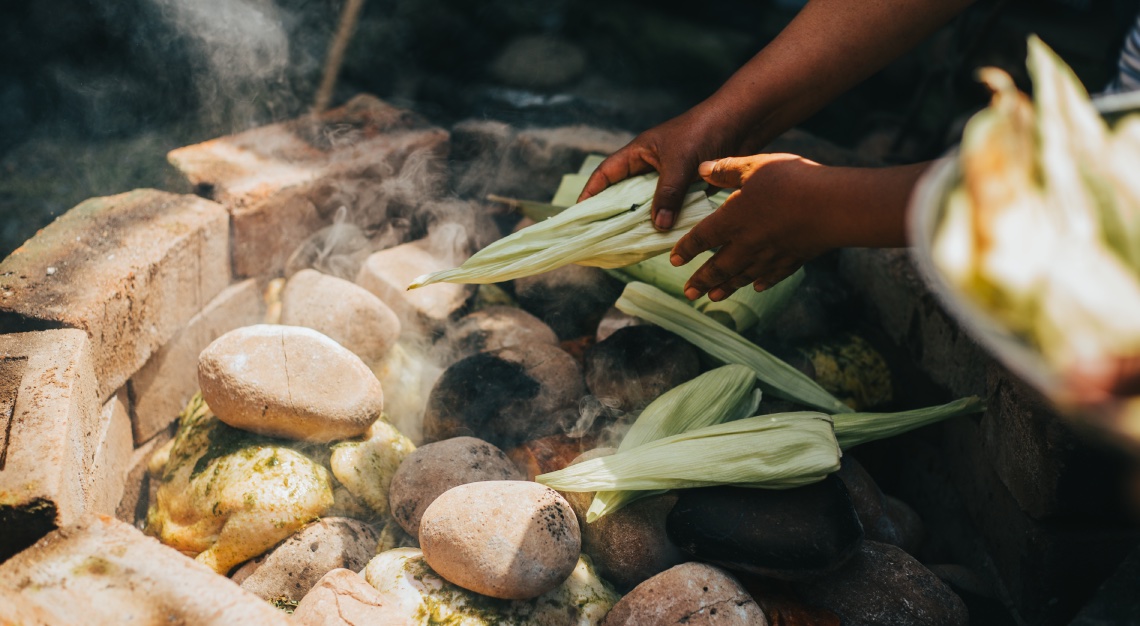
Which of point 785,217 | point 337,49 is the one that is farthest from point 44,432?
point 337,49

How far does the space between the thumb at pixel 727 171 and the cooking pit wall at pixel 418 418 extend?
792 mm

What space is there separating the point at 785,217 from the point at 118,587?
2.18 metres

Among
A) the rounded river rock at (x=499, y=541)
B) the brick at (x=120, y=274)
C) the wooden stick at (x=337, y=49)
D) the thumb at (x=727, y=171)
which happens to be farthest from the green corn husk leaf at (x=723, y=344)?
the wooden stick at (x=337, y=49)

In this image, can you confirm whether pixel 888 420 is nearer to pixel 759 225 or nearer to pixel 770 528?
pixel 770 528

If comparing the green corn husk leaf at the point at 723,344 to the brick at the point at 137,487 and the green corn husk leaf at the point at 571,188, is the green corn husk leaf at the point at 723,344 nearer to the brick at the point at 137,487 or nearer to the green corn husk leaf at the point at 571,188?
the green corn husk leaf at the point at 571,188

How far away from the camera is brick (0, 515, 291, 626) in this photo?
6.17 feet

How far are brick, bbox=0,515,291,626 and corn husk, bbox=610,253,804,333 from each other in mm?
2116

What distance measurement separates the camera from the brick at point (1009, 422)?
246 cm

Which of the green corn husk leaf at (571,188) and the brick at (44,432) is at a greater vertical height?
the green corn husk leaf at (571,188)

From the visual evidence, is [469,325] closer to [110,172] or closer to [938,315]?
[938,315]

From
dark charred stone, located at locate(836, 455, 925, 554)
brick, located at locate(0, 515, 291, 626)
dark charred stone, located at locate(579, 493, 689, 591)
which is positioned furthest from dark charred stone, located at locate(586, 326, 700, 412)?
brick, located at locate(0, 515, 291, 626)

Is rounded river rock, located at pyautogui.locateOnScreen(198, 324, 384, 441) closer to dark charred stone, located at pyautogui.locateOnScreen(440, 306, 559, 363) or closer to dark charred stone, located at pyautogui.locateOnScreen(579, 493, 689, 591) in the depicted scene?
dark charred stone, located at pyautogui.locateOnScreen(440, 306, 559, 363)

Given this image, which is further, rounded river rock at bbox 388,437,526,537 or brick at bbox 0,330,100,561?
rounded river rock at bbox 388,437,526,537

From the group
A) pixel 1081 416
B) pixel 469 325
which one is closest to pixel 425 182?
pixel 469 325
